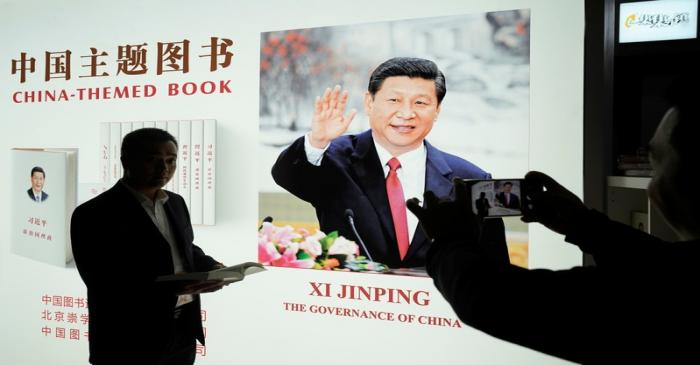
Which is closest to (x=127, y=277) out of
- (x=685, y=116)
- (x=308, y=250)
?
(x=308, y=250)

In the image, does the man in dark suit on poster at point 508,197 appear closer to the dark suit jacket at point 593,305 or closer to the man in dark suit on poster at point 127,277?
the dark suit jacket at point 593,305

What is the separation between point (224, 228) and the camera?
323 centimetres

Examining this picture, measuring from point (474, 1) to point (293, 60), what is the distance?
1.00 metres

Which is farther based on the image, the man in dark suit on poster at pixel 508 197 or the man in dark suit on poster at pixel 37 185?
the man in dark suit on poster at pixel 37 185

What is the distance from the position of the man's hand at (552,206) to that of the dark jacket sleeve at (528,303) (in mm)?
398

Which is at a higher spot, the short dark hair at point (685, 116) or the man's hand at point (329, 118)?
the man's hand at point (329, 118)

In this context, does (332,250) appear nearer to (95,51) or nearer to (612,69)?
(612,69)

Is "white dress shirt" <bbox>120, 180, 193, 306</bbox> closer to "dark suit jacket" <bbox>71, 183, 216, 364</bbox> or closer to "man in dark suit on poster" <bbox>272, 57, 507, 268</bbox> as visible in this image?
"dark suit jacket" <bbox>71, 183, 216, 364</bbox>

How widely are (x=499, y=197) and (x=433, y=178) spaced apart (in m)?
1.37

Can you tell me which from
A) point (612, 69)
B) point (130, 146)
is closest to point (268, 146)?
point (130, 146)

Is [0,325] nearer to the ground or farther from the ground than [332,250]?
nearer to the ground

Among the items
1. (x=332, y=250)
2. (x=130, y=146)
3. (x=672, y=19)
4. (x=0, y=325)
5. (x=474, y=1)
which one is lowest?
(x=0, y=325)

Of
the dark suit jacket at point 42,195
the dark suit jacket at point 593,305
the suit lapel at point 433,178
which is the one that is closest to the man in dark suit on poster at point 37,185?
the dark suit jacket at point 42,195

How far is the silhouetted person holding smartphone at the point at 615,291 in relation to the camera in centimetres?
83
